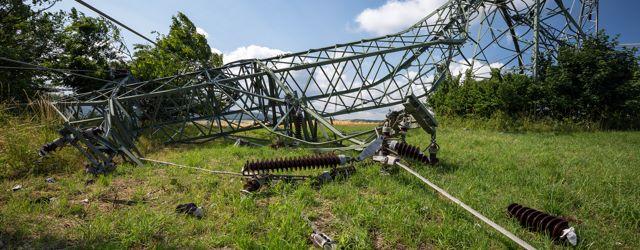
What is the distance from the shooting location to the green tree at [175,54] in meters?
19.8

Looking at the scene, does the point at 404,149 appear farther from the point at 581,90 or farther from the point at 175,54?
the point at 175,54

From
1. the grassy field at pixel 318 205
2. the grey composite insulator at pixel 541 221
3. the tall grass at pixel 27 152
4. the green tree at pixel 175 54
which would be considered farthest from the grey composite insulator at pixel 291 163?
the green tree at pixel 175 54

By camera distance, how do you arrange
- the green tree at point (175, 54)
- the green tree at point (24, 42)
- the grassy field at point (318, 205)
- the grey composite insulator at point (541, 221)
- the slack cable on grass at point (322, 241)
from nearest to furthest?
the slack cable on grass at point (322, 241) < the grey composite insulator at point (541, 221) < the grassy field at point (318, 205) < the green tree at point (24, 42) < the green tree at point (175, 54)

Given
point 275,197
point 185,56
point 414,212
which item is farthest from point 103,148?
point 185,56

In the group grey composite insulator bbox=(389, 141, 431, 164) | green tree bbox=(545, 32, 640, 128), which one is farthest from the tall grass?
green tree bbox=(545, 32, 640, 128)

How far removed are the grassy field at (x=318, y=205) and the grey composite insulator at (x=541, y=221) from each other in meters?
0.08

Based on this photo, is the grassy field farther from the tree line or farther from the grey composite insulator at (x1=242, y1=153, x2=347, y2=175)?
the tree line

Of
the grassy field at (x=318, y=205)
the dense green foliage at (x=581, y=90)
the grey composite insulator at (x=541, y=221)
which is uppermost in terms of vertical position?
the dense green foliage at (x=581, y=90)

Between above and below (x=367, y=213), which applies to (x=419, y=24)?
above

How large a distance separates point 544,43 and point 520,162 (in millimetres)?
15629

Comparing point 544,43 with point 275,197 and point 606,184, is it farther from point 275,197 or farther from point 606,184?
point 275,197

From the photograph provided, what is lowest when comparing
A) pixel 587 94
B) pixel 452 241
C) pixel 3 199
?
pixel 3 199

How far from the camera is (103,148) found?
5984 millimetres

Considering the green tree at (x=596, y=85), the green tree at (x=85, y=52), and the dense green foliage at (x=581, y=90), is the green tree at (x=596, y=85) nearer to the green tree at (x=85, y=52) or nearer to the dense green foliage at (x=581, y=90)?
the dense green foliage at (x=581, y=90)
